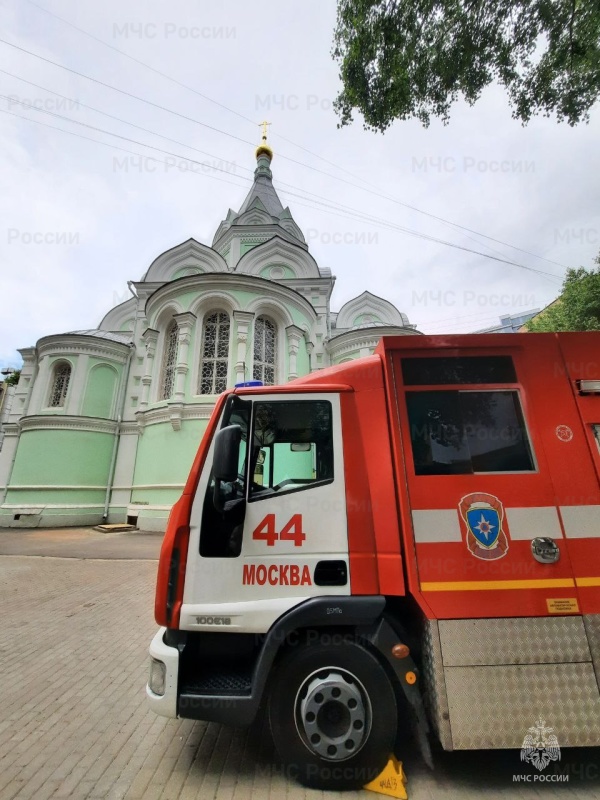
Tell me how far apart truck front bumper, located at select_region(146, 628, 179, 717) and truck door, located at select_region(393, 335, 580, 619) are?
1606 mm

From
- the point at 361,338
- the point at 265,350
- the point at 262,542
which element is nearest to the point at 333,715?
the point at 262,542

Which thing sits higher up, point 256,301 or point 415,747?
point 256,301

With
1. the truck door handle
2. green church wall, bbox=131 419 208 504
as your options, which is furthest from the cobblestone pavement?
green church wall, bbox=131 419 208 504

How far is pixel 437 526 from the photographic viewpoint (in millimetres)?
2340

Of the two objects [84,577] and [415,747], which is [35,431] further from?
[415,747]

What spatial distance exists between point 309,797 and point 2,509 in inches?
697

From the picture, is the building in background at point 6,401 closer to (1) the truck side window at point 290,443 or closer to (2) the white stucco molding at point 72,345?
(2) the white stucco molding at point 72,345

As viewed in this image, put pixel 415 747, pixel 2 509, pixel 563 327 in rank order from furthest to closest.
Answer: pixel 563 327, pixel 2 509, pixel 415 747

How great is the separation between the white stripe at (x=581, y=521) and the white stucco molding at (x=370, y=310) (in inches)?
747

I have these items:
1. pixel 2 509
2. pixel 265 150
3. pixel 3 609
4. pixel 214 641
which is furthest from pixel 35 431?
pixel 265 150

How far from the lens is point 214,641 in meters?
2.45

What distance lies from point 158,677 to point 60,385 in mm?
17493

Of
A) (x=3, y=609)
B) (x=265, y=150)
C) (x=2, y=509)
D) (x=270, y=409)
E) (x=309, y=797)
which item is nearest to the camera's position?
(x=309, y=797)

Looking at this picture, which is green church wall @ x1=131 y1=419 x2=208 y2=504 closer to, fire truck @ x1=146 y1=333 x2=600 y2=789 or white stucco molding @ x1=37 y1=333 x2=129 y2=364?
white stucco molding @ x1=37 y1=333 x2=129 y2=364
